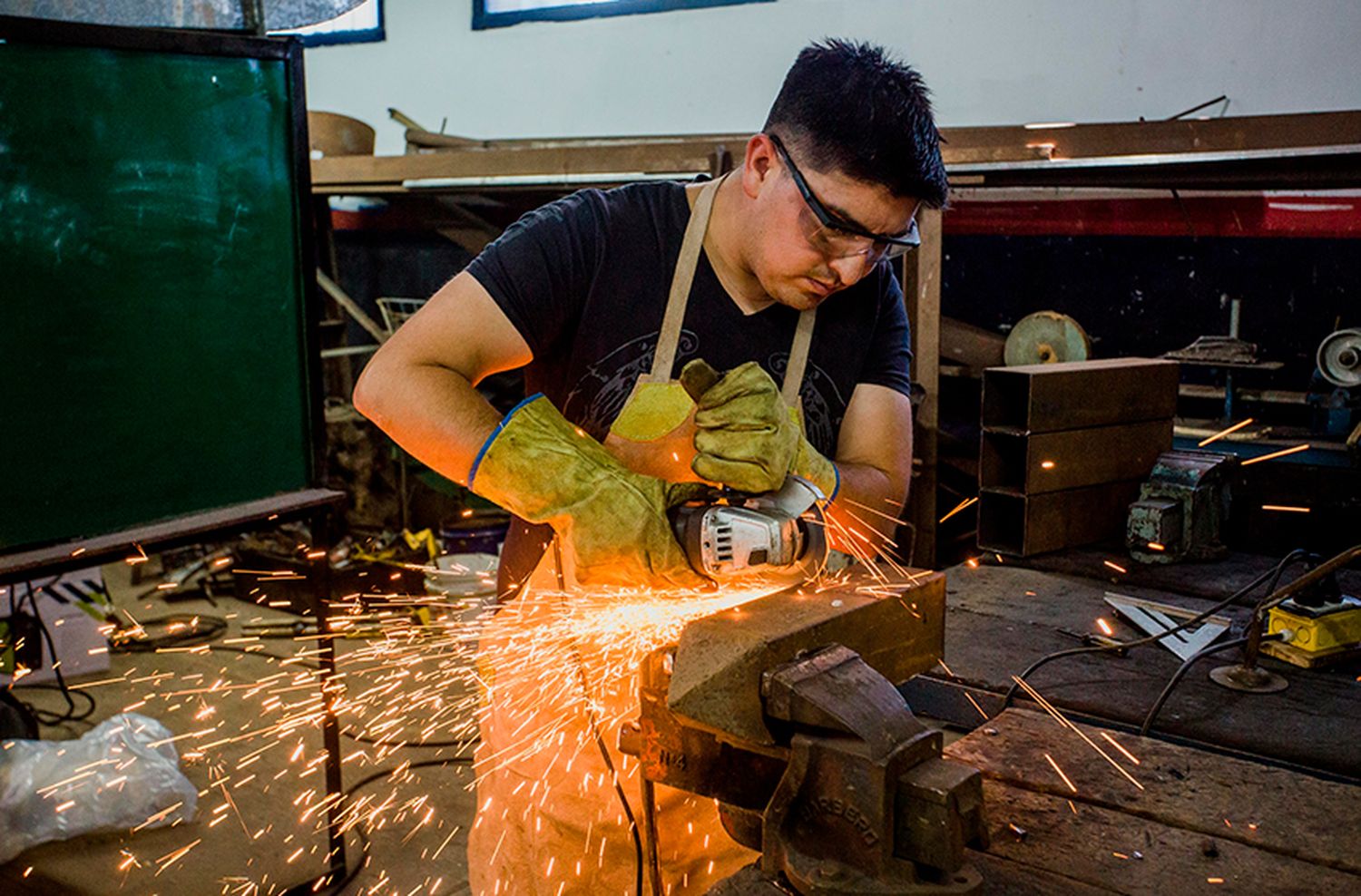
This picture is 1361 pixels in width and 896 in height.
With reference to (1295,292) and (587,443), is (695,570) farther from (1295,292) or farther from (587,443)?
(1295,292)

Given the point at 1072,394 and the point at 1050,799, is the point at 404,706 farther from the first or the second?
the point at 1050,799

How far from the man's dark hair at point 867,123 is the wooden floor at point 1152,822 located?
3.11 ft

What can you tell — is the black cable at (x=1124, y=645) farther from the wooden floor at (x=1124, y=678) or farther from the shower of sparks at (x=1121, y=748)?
the shower of sparks at (x=1121, y=748)

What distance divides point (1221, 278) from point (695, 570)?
13.6 ft

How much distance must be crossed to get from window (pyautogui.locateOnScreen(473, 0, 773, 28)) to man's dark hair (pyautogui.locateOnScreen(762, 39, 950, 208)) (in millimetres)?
4607

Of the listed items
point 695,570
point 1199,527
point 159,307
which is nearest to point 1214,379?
point 1199,527

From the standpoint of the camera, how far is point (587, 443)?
69.7 inches

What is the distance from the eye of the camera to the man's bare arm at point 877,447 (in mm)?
2172

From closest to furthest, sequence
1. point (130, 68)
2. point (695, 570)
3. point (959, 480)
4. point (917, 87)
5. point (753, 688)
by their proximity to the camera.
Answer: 1. point (753, 688)
2. point (695, 570)
3. point (917, 87)
4. point (130, 68)
5. point (959, 480)

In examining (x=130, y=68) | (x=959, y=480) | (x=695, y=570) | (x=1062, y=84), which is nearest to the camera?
(x=695, y=570)

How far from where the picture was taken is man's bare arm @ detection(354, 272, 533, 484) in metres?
1.85

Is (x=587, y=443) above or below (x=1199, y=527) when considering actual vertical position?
above

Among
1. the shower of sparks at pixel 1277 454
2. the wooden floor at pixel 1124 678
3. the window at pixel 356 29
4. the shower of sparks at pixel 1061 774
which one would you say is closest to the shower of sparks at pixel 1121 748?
the shower of sparks at pixel 1061 774

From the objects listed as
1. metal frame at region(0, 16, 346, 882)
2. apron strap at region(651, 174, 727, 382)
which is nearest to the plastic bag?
metal frame at region(0, 16, 346, 882)
